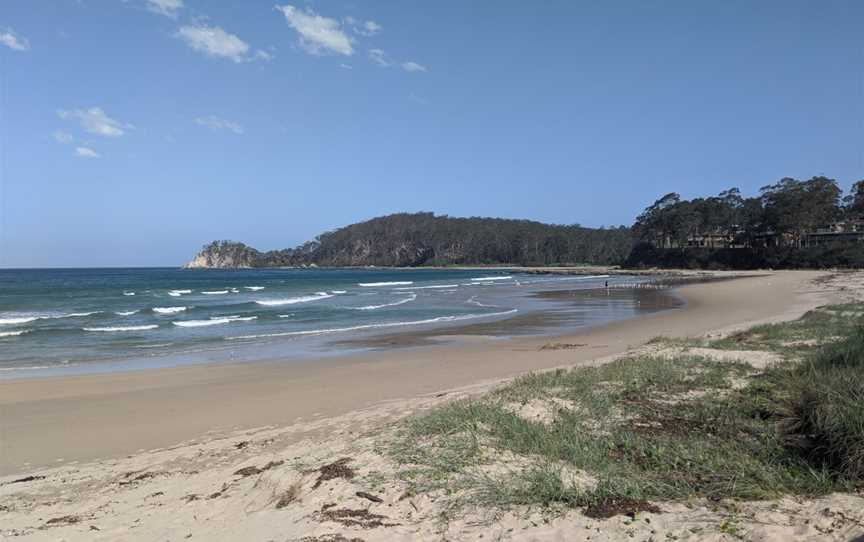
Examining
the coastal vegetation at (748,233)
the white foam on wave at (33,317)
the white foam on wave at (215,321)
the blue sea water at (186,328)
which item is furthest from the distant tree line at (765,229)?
the white foam on wave at (33,317)

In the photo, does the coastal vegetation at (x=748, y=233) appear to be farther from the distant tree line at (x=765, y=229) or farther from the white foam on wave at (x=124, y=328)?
the white foam on wave at (x=124, y=328)

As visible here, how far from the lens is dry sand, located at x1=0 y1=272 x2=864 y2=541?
411 cm

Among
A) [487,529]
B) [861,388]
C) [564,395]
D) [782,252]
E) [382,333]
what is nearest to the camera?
[487,529]

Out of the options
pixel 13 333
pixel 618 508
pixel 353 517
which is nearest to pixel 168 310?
pixel 13 333

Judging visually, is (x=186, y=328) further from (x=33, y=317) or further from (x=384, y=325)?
(x=33, y=317)

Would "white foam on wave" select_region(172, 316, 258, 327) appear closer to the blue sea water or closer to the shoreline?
the blue sea water

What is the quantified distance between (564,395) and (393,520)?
4.02 m

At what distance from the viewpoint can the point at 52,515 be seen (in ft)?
17.9

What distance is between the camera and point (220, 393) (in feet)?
41.1

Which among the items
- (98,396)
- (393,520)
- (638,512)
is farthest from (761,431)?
(98,396)

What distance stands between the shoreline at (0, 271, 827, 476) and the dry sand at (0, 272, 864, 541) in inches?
2.2

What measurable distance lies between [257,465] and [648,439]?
417 centimetres

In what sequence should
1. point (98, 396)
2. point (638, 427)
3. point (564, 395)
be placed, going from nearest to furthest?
1. point (638, 427)
2. point (564, 395)
3. point (98, 396)

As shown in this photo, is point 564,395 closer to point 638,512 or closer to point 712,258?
point 638,512
